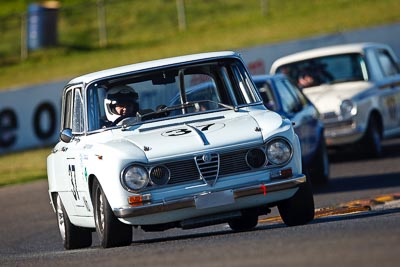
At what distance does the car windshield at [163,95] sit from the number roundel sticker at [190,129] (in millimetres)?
496

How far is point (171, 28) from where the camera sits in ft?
126

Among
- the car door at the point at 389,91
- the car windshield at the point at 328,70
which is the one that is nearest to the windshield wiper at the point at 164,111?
the car windshield at the point at 328,70

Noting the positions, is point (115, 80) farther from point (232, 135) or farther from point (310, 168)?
point (310, 168)

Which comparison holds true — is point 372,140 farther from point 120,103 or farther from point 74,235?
point 120,103

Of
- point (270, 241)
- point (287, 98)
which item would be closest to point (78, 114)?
point (270, 241)

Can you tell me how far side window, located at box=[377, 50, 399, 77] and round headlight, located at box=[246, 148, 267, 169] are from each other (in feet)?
Result: 33.5

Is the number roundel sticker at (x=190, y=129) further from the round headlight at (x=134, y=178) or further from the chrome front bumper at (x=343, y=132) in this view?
the chrome front bumper at (x=343, y=132)

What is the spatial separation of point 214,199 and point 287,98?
653cm

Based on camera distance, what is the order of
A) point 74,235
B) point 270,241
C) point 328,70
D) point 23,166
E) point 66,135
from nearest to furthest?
point 270,241
point 66,135
point 74,235
point 328,70
point 23,166

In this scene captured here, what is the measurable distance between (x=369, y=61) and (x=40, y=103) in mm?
9333

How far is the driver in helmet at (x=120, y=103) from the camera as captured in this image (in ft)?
35.8

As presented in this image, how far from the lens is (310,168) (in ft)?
53.6

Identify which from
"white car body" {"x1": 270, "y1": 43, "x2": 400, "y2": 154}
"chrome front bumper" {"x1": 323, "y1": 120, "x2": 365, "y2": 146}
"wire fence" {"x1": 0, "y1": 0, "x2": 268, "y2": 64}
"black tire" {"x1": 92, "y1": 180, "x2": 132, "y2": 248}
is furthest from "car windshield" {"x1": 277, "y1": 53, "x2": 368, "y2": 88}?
"wire fence" {"x1": 0, "y1": 0, "x2": 268, "y2": 64}

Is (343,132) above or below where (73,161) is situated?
above
